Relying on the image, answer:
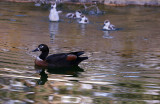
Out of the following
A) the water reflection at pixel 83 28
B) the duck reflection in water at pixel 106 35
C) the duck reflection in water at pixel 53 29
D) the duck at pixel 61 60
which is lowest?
the duck reflection in water at pixel 106 35

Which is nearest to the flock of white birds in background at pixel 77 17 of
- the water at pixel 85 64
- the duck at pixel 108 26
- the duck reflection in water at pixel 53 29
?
the duck at pixel 108 26

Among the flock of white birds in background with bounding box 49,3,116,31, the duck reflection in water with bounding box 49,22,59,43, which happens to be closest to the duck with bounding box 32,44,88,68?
the duck reflection in water with bounding box 49,22,59,43

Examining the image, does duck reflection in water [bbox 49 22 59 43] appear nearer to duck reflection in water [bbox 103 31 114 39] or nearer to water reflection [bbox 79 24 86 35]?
water reflection [bbox 79 24 86 35]

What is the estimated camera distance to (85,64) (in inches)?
385

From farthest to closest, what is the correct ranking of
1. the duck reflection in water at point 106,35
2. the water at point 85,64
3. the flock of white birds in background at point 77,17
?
the flock of white birds in background at point 77,17 → the duck reflection in water at point 106,35 → the water at point 85,64

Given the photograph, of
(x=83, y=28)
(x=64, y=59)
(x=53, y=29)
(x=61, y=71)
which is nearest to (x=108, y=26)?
(x=83, y=28)

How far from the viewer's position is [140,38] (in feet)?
47.3

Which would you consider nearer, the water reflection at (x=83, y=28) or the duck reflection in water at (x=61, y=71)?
the duck reflection in water at (x=61, y=71)

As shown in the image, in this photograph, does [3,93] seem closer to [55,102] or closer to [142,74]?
[55,102]

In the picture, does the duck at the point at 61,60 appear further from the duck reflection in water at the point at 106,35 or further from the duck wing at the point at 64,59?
the duck reflection in water at the point at 106,35

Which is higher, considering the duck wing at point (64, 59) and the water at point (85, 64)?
the duck wing at point (64, 59)

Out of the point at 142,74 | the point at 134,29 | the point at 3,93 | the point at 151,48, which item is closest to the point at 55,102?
the point at 3,93

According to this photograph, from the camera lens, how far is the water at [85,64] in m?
6.92

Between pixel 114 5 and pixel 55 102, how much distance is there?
20417 mm
